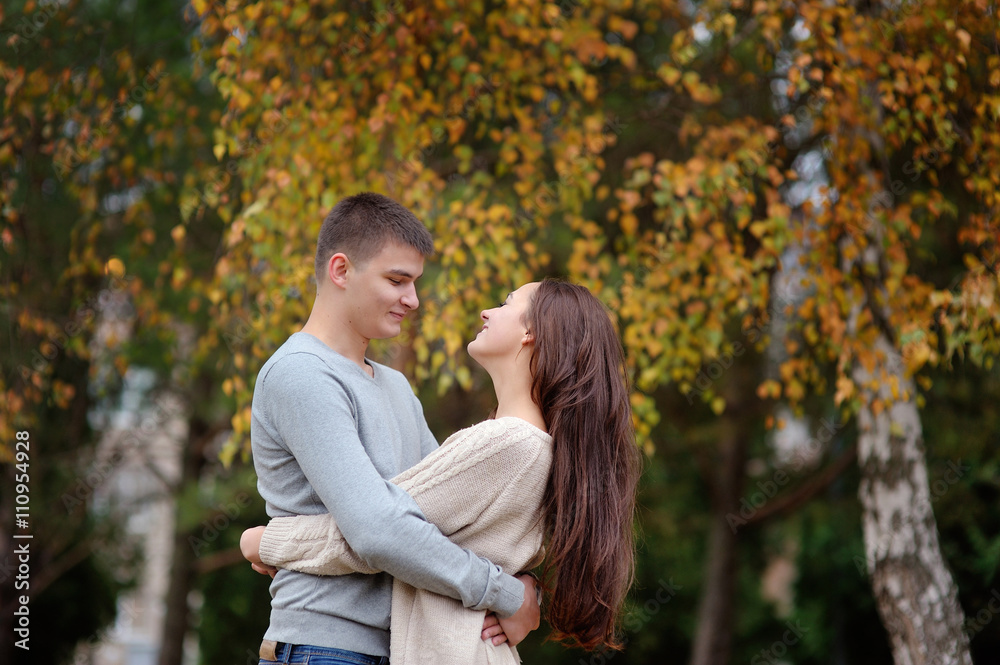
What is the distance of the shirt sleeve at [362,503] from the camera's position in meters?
1.75

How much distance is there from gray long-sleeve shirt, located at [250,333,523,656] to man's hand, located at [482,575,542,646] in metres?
0.04

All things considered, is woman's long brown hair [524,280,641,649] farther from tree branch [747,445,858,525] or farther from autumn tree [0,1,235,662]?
tree branch [747,445,858,525]

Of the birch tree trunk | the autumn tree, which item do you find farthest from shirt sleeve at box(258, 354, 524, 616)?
the birch tree trunk

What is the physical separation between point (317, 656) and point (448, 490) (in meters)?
0.47

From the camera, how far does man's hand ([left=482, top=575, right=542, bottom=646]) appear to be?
193 centimetres

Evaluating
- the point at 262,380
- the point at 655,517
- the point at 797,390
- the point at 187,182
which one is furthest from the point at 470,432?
the point at 655,517

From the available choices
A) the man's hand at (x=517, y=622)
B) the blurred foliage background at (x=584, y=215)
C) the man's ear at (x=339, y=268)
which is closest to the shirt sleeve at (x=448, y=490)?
the man's hand at (x=517, y=622)

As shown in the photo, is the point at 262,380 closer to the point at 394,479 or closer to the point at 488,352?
the point at 394,479

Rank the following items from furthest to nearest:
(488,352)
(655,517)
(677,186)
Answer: (655,517) < (677,186) < (488,352)

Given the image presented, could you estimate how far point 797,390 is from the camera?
13.0ft

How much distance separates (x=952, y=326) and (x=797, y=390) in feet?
2.61

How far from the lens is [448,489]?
1.87 m

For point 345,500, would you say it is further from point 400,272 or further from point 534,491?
point 400,272

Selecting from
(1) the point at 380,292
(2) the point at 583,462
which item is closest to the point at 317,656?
(2) the point at 583,462
